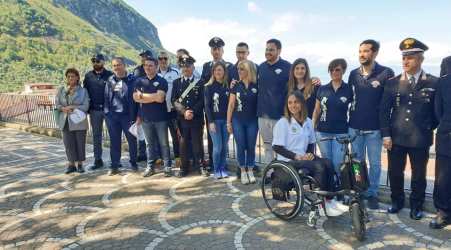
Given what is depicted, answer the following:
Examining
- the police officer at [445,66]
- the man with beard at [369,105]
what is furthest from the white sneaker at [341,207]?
the police officer at [445,66]

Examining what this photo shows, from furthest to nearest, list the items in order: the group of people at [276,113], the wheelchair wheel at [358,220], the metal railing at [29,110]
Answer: the metal railing at [29,110] → the group of people at [276,113] → the wheelchair wheel at [358,220]

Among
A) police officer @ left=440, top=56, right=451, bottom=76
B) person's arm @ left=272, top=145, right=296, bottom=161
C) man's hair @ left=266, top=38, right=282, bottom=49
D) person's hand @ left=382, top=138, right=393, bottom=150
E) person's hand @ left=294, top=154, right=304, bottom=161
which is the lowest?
person's hand @ left=294, top=154, right=304, bottom=161

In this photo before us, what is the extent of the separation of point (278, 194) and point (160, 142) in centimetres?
317

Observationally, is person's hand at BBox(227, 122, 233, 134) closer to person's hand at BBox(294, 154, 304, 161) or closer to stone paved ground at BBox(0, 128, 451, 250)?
stone paved ground at BBox(0, 128, 451, 250)

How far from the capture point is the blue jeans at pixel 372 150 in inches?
204

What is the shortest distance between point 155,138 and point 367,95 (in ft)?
13.8

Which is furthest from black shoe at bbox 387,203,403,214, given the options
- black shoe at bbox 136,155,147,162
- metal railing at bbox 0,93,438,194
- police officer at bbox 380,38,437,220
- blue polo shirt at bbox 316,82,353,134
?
metal railing at bbox 0,93,438,194

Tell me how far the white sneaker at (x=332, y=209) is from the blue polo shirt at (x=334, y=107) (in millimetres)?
1126

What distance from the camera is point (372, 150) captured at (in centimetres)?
521

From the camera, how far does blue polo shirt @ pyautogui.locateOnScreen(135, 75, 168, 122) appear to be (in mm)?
6871

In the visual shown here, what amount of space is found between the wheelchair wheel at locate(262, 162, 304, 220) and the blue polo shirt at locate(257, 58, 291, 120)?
1290 mm

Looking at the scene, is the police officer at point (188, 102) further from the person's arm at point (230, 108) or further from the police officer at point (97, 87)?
the police officer at point (97, 87)

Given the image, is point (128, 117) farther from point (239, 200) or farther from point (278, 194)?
point (278, 194)

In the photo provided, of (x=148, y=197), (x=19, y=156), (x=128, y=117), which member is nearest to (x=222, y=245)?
(x=148, y=197)
